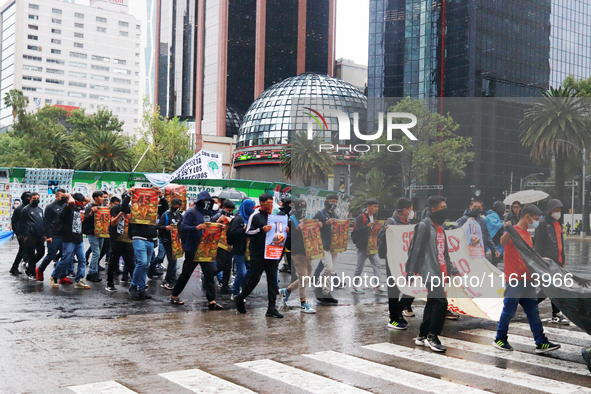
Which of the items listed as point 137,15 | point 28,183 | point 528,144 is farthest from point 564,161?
point 137,15

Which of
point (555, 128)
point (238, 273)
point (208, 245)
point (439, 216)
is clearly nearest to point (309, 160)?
point (208, 245)

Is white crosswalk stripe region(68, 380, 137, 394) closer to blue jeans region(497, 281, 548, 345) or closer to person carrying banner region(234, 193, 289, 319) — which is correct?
person carrying banner region(234, 193, 289, 319)

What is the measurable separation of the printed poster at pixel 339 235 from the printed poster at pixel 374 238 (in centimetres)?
44

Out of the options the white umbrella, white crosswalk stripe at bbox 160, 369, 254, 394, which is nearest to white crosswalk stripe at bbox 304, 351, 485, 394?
white crosswalk stripe at bbox 160, 369, 254, 394

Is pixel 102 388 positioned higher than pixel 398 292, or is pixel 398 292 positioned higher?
pixel 398 292

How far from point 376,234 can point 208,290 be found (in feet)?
10.1

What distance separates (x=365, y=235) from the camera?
1036cm

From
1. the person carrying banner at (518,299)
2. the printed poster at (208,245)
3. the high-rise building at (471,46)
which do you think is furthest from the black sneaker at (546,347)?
the high-rise building at (471,46)

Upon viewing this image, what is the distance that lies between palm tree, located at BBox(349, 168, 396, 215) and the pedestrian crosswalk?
306 cm

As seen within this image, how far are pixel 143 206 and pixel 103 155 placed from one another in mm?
39947

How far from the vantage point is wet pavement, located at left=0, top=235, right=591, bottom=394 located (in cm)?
541

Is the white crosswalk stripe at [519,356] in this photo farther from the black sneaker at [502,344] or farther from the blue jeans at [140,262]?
the blue jeans at [140,262]

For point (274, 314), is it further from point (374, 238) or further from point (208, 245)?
point (374, 238)

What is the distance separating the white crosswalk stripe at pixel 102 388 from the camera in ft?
16.2
